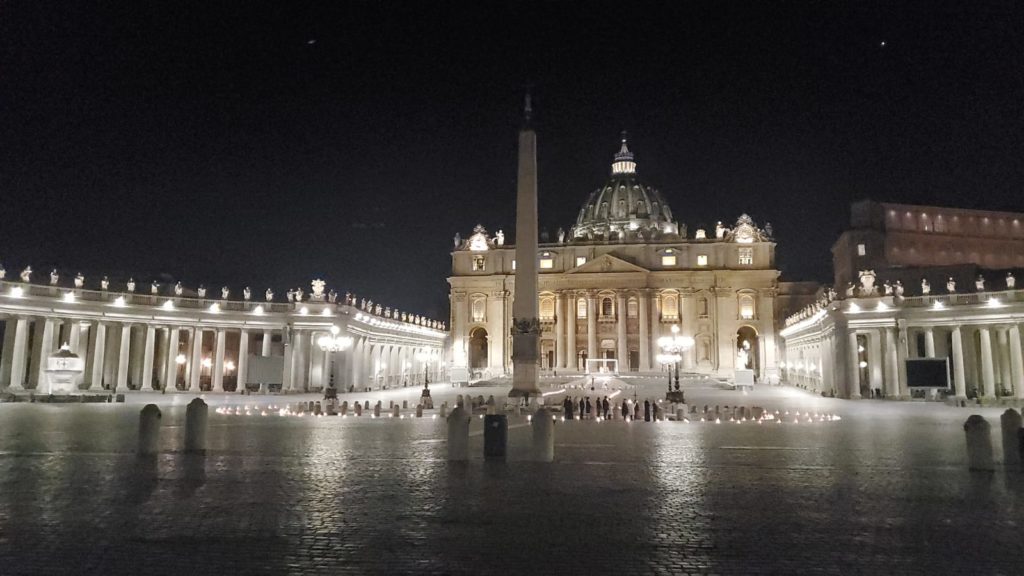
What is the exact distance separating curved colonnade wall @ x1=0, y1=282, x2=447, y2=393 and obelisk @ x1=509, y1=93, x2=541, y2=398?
13303mm

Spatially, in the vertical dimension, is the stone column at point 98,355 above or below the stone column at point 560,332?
below

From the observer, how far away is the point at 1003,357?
4891cm

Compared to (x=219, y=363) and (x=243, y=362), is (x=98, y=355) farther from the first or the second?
(x=243, y=362)

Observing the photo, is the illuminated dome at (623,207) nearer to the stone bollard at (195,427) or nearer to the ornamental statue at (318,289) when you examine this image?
the ornamental statue at (318,289)

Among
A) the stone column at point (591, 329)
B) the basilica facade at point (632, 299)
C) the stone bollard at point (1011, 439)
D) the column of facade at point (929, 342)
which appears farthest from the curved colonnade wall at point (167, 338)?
the column of facade at point (929, 342)

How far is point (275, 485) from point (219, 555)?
4.52 m

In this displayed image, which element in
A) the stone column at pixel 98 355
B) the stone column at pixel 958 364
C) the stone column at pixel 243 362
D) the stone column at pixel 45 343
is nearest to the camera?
the stone column at pixel 45 343

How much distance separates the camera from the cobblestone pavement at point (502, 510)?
7520 millimetres

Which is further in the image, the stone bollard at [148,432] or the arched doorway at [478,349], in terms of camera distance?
the arched doorway at [478,349]

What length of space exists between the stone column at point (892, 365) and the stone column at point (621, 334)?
41636mm

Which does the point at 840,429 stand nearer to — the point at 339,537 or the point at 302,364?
the point at 339,537

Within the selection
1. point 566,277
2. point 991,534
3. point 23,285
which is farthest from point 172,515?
point 566,277

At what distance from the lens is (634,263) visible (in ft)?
305

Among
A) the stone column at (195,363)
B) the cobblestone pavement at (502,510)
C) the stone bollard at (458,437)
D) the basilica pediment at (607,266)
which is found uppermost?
the basilica pediment at (607,266)
